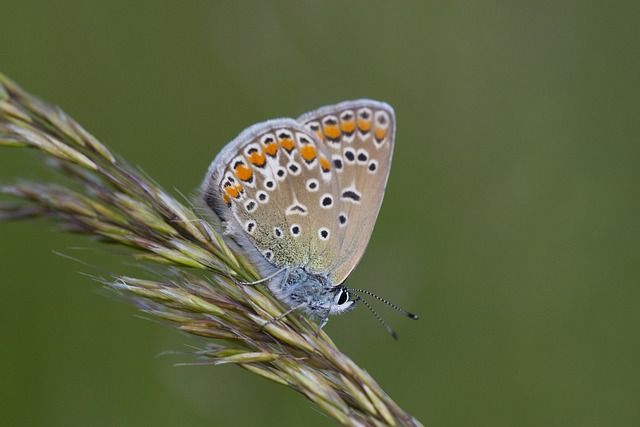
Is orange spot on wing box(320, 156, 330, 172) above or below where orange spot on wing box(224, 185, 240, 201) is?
above

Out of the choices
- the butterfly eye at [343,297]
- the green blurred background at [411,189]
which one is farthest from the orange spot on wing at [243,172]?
the green blurred background at [411,189]

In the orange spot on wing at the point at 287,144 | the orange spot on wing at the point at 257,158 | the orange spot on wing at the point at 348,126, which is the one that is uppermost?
the orange spot on wing at the point at 348,126

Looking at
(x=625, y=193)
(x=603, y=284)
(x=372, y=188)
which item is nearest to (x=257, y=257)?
(x=372, y=188)

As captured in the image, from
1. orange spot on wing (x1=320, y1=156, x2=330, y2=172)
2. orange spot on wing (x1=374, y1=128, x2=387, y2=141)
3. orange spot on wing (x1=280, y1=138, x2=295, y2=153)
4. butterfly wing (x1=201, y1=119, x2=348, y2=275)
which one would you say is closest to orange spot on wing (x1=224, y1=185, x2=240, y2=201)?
butterfly wing (x1=201, y1=119, x2=348, y2=275)

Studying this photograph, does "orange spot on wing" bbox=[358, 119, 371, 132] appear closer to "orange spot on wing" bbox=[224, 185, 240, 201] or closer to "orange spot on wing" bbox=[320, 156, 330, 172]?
"orange spot on wing" bbox=[320, 156, 330, 172]

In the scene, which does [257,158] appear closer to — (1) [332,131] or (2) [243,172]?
(2) [243,172]

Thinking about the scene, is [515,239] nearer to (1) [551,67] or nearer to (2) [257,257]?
(1) [551,67]

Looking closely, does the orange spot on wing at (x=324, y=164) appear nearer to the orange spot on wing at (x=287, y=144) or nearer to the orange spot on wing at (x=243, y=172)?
the orange spot on wing at (x=287, y=144)
